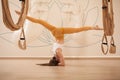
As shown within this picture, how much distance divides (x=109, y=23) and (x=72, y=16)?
4.57ft

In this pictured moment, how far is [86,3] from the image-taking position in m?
3.73

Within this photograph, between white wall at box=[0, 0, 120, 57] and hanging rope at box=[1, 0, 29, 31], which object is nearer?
hanging rope at box=[1, 0, 29, 31]

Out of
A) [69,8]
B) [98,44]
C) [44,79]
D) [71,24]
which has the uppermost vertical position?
[69,8]

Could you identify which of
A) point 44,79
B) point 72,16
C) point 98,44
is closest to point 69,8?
point 72,16

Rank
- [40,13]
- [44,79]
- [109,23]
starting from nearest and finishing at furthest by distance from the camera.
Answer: [44,79] < [109,23] < [40,13]

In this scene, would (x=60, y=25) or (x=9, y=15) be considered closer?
(x=9, y=15)

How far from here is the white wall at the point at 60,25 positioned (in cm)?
355

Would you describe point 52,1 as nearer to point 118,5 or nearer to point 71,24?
point 71,24

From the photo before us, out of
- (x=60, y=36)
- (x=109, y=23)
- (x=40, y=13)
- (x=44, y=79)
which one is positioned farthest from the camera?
(x=40, y=13)

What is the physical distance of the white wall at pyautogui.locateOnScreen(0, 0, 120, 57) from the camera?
11.6ft

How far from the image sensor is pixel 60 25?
364cm

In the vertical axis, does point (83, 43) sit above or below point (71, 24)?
Result: below

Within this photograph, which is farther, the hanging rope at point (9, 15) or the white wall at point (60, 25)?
the white wall at point (60, 25)

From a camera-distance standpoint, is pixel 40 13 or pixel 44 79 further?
pixel 40 13
